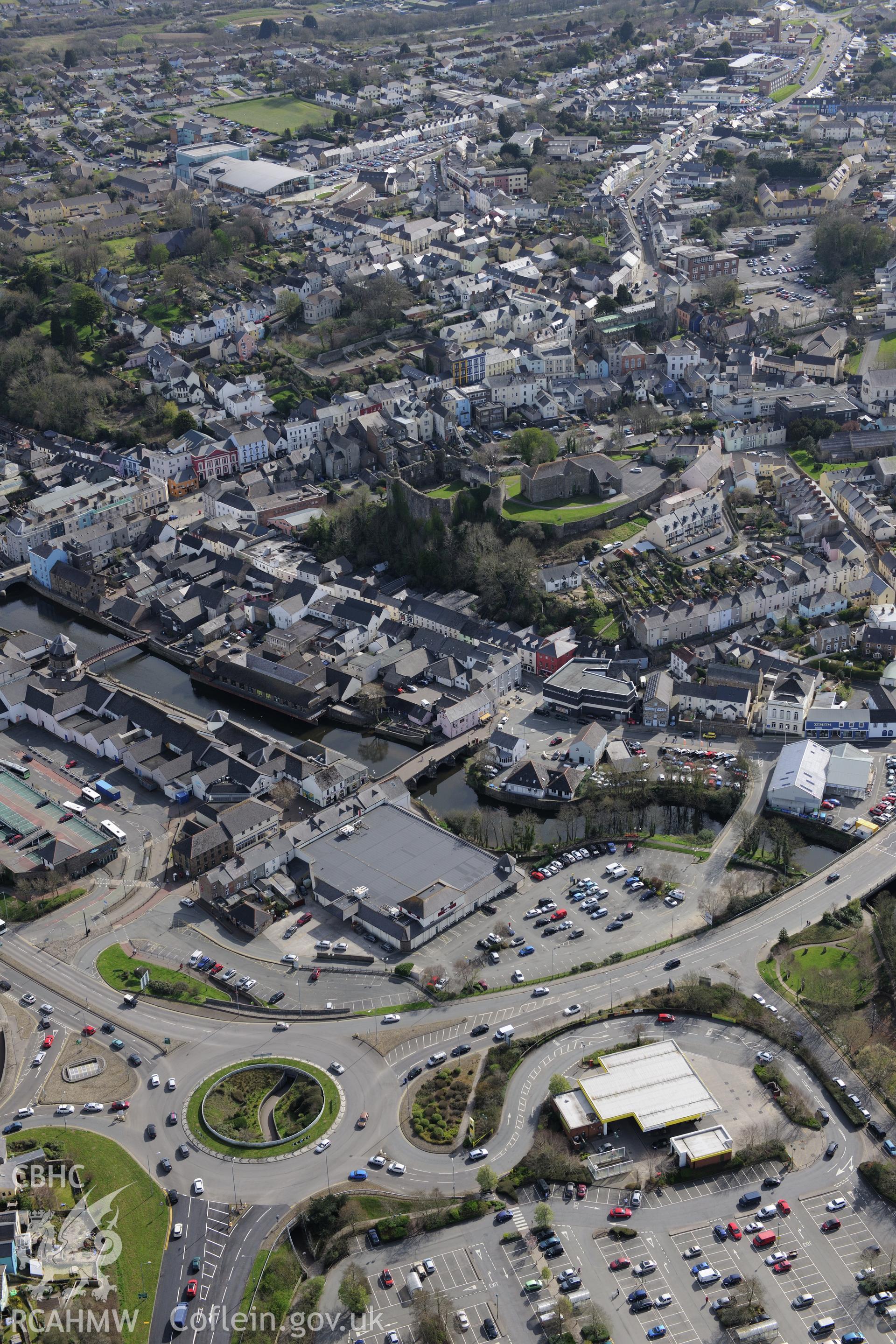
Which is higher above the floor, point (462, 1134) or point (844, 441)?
point (844, 441)

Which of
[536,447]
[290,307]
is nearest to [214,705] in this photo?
[536,447]

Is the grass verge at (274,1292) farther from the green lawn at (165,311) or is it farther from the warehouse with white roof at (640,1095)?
the green lawn at (165,311)

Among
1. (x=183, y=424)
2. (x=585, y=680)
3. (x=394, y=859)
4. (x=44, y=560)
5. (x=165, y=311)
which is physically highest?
(x=165, y=311)

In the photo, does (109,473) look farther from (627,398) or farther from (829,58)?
(829,58)

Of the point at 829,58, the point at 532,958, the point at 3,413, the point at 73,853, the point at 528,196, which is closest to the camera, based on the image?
the point at 532,958

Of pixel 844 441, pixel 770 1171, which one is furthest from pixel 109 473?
pixel 770 1171

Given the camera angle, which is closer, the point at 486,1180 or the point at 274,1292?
the point at 274,1292

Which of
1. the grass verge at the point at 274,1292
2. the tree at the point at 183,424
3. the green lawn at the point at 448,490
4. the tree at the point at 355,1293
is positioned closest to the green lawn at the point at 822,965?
the tree at the point at 355,1293

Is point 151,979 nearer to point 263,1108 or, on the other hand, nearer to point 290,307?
point 263,1108
